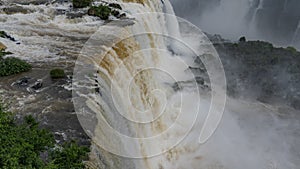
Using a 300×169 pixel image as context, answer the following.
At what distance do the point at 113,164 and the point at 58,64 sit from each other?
5.65 metres

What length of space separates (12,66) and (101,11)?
7.10 meters

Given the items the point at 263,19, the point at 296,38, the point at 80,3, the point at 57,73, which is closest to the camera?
the point at 57,73

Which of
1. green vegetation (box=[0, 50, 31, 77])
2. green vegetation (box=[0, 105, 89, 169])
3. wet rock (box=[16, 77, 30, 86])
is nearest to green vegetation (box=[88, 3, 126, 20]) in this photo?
green vegetation (box=[0, 50, 31, 77])

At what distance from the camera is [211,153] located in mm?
17672

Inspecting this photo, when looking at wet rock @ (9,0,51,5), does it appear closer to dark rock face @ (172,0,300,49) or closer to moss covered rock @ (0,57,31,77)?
moss covered rock @ (0,57,31,77)

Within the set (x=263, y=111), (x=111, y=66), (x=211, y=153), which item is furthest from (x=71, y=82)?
(x=263, y=111)

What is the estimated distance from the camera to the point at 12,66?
1298cm

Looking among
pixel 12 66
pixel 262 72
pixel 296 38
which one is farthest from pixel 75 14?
pixel 296 38

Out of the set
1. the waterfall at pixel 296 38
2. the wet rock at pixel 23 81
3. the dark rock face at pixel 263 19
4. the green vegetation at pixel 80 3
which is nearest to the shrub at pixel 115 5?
the green vegetation at pixel 80 3

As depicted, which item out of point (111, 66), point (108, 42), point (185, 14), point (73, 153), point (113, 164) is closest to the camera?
point (73, 153)

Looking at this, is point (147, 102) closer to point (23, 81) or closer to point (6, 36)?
point (23, 81)

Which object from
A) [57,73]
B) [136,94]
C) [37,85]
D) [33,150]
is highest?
[57,73]

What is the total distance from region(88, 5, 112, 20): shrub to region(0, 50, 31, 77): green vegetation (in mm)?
6337

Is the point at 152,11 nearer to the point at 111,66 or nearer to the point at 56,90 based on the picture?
the point at 111,66
